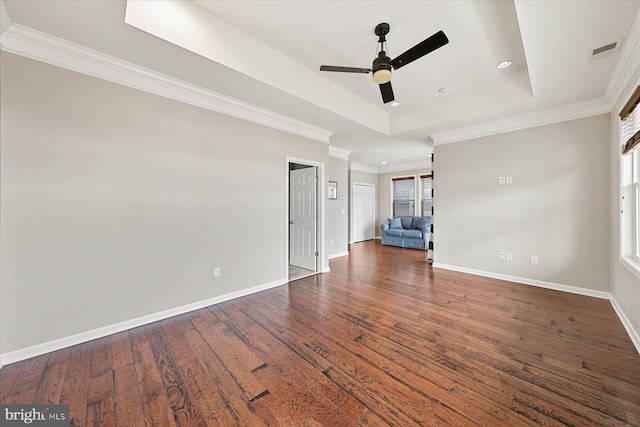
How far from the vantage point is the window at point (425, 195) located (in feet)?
26.0

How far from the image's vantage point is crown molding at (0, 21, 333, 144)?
78.9 inches

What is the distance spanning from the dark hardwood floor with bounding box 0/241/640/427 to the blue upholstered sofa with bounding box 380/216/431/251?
388cm

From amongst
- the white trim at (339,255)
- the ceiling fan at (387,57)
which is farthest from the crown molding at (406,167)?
the ceiling fan at (387,57)

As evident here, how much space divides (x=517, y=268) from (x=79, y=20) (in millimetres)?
6093

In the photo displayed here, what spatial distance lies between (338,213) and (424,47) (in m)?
4.45

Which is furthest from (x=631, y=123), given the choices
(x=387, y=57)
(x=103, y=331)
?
(x=103, y=331)

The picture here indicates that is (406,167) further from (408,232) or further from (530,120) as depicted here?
(530,120)

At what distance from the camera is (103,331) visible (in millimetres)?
2367

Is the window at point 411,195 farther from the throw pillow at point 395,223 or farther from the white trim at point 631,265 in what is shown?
the white trim at point 631,265

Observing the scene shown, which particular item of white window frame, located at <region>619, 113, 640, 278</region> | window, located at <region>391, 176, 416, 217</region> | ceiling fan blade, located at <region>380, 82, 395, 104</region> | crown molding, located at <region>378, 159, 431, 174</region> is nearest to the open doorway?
ceiling fan blade, located at <region>380, 82, 395, 104</region>

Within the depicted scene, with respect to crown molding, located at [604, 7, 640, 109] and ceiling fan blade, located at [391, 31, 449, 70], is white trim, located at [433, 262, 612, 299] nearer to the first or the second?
crown molding, located at [604, 7, 640, 109]

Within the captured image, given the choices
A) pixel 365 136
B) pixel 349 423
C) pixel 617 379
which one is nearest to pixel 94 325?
pixel 349 423

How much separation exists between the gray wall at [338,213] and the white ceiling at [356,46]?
2.24 meters

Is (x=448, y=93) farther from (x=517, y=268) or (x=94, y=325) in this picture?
(x=94, y=325)
